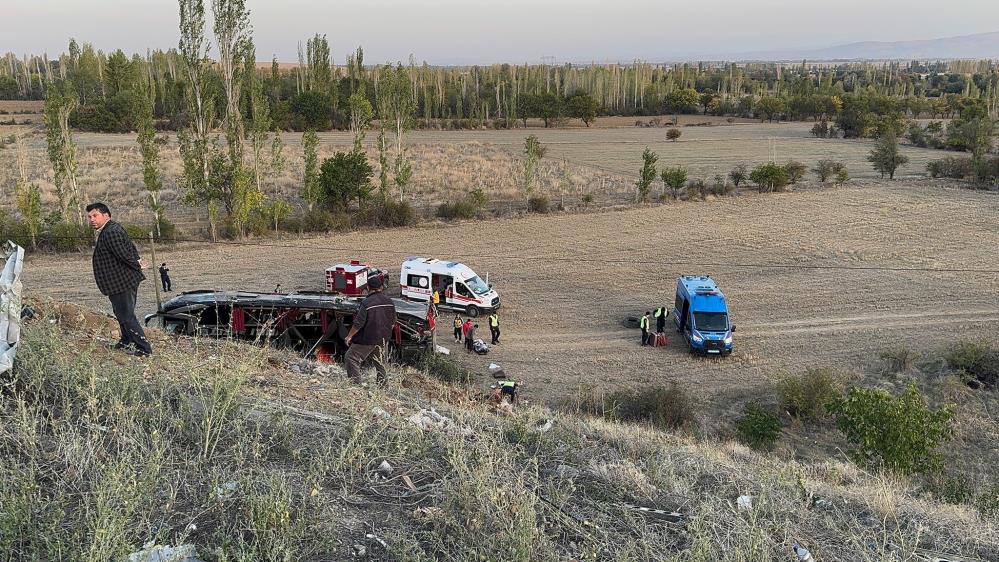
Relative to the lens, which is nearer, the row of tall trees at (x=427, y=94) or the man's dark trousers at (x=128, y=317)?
the man's dark trousers at (x=128, y=317)

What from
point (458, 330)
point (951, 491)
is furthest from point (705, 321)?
point (951, 491)

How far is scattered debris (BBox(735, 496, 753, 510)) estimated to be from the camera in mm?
5445

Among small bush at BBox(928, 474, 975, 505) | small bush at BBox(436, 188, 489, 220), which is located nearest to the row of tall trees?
small bush at BBox(436, 188, 489, 220)

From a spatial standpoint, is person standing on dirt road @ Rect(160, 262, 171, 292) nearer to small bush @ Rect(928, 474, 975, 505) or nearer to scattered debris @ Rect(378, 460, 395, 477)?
scattered debris @ Rect(378, 460, 395, 477)

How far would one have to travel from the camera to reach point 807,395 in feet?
48.5

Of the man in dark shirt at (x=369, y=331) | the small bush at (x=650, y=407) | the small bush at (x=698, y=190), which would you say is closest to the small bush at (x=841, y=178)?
the small bush at (x=698, y=190)

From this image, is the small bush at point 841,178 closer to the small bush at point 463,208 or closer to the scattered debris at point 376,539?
the small bush at point 463,208

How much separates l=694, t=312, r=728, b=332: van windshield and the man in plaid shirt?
13.6m

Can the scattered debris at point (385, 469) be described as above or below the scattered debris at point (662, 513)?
above

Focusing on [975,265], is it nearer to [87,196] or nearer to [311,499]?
[311,499]

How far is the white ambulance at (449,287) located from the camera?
20.2m

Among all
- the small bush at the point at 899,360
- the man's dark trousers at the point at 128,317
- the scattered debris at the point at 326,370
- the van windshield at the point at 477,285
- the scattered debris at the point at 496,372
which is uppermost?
the man's dark trousers at the point at 128,317

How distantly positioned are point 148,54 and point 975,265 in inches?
4250

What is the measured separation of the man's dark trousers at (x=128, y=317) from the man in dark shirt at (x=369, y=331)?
2519 mm
